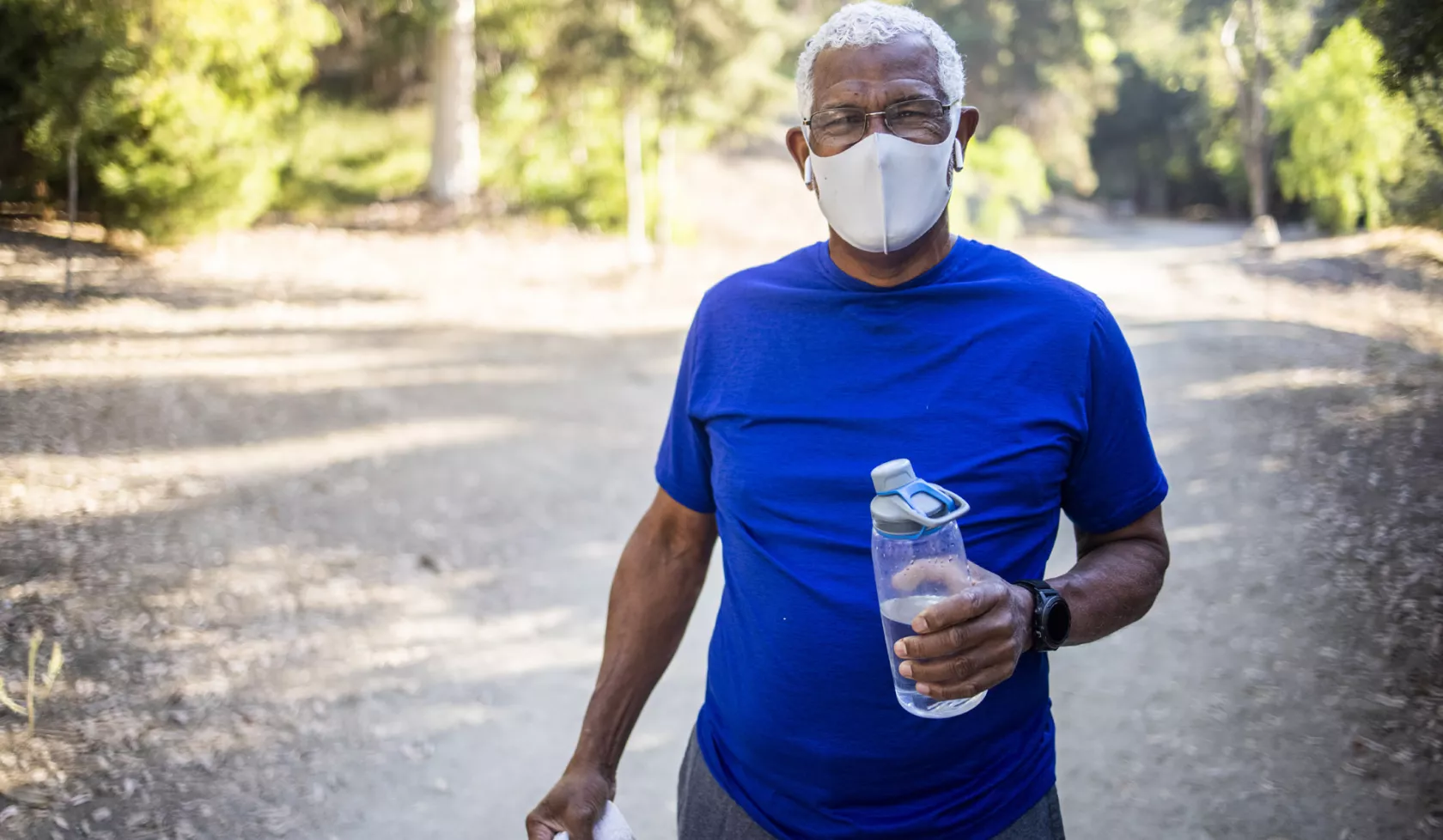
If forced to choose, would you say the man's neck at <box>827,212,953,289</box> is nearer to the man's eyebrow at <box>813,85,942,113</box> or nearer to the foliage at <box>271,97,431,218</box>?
the man's eyebrow at <box>813,85,942,113</box>

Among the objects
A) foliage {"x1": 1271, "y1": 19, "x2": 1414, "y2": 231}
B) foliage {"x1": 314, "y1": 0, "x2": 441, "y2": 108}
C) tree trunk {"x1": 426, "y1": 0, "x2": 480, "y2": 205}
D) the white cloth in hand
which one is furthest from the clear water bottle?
tree trunk {"x1": 426, "y1": 0, "x2": 480, "y2": 205}

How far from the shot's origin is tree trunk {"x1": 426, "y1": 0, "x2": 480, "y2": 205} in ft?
58.9

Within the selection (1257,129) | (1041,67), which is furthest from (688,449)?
(1041,67)

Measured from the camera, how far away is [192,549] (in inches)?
227

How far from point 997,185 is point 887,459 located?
2129 cm

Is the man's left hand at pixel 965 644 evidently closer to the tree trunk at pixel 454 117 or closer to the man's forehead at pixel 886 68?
the man's forehead at pixel 886 68

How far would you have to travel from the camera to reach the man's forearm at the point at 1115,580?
1.89 metres

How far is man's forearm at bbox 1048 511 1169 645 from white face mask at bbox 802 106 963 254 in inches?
28.4

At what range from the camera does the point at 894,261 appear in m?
2.16

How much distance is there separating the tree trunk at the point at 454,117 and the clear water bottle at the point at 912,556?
58.2ft

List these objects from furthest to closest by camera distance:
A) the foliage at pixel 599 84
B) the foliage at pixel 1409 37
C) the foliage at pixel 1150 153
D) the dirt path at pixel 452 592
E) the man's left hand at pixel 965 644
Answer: the foliage at pixel 1150 153, the foliage at pixel 599 84, the dirt path at pixel 452 592, the foliage at pixel 1409 37, the man's left hand at pixel 965 644

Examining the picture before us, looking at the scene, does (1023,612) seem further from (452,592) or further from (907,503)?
(452,592)

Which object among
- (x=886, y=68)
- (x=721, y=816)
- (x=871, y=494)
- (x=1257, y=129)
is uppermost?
(x=1257, y=129)

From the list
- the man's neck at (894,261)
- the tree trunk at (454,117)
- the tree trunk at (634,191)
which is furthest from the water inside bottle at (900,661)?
the tree trunk at (454,117)
